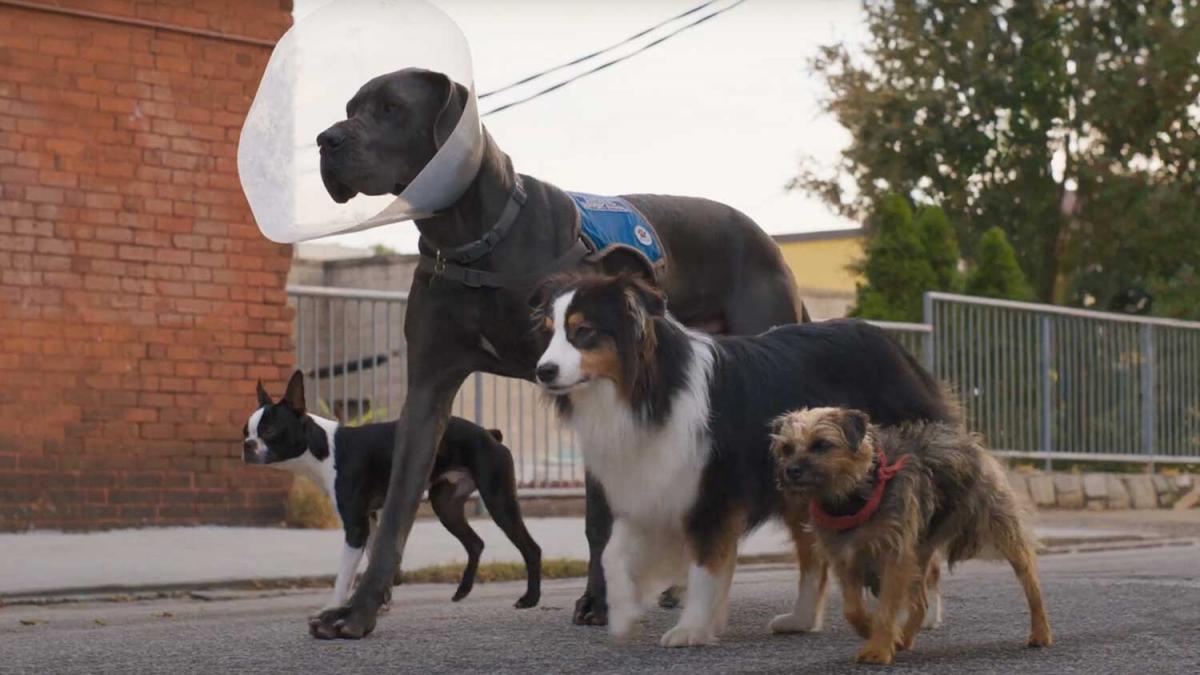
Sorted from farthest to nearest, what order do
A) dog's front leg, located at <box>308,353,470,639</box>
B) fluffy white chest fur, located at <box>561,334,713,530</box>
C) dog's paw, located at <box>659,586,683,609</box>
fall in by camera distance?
dog's paw, located at <box>659,586,683,609</box>
dog's front leg, located at <box>308,353,470,639</box>
fluffy white chest fur, located at <box>561,334,713,530</box>

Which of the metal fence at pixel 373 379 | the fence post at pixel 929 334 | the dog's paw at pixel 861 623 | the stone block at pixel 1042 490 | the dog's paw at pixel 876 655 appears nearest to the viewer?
the dog's paw at pixel 876 655

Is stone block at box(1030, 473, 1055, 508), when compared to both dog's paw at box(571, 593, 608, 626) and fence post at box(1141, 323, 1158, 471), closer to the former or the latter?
fence post at box(1141, 323, 1158, 471)

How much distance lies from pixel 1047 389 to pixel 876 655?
1624 cm

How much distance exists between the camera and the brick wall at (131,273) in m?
13.1

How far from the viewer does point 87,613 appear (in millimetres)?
9875

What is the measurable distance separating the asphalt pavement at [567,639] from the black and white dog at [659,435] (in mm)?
271

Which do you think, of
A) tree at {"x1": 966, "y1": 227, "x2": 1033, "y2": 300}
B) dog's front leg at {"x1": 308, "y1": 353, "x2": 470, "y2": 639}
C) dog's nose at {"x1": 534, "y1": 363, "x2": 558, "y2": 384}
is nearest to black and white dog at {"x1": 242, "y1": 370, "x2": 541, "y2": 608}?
dog's front leg at {"x1": 308, "y1": 353, "x2": 470, "y2": 639}

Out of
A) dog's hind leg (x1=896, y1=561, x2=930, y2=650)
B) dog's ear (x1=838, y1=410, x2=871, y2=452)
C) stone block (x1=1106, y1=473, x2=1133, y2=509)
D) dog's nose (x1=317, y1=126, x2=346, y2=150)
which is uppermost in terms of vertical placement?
dog's nose (x1=317, y1=126, x2=346, y2=150)

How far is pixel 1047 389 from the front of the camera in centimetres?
2198

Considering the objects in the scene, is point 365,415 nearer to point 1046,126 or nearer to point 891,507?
point 891,507

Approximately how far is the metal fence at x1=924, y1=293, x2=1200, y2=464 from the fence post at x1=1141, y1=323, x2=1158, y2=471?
0.01m

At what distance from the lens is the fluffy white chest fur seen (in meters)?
6.73

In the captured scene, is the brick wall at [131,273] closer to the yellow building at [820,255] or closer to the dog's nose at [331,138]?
the dog's nose at [331,138]

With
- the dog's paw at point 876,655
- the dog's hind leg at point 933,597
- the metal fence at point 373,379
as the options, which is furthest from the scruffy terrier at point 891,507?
the metal fence at point 373,379
